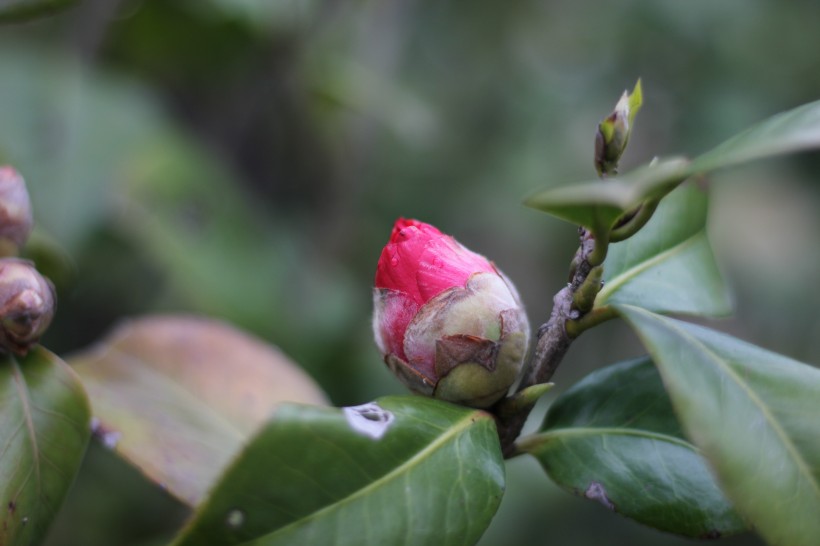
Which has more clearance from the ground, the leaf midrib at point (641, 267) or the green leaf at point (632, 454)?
the leaf midrib at point (641, 267)

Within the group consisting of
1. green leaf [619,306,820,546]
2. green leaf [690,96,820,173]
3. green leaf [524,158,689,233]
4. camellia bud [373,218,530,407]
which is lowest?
camellia bud [373,218,530,407]

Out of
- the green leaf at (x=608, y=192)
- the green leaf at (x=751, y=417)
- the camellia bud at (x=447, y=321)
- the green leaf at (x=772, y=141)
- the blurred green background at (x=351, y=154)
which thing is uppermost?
the green leaf at (x=772, y=141)

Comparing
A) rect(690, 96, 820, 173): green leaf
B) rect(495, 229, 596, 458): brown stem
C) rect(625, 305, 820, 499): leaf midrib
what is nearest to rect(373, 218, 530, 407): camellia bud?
rect(495, 229, 596, 458): brown stem

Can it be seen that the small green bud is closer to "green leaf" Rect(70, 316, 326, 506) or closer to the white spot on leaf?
the white spot on leaf

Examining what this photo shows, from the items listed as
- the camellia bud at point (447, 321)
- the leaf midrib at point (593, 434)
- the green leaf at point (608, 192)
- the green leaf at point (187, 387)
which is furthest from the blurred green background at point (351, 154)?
the green leaf at point (608, 192)

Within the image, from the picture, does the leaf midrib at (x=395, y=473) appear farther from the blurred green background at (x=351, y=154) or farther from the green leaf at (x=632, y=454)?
the blurred green background at (x=351, y=154)

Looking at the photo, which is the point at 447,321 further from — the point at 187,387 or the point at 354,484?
the point at 187,387

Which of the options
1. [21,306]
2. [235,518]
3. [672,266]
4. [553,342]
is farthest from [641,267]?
[21,306]
